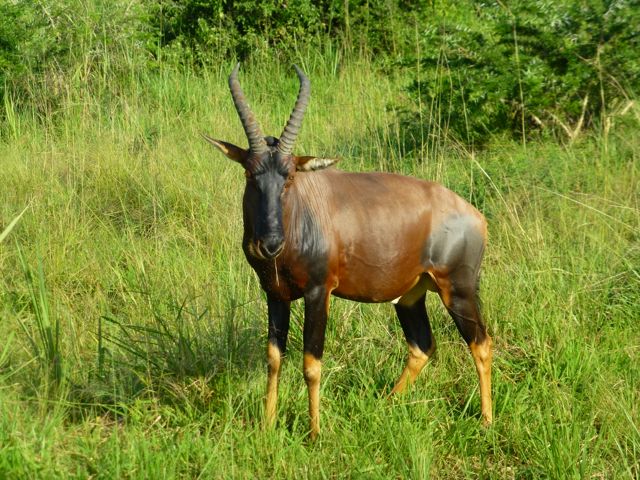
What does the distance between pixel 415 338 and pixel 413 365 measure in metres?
0.16

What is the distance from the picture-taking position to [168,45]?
36.4ft

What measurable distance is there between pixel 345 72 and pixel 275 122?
1.30 m

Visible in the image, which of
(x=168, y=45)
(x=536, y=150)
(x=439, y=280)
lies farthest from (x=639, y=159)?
(x=168, y=45)

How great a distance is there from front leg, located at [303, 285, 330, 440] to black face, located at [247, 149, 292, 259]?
447mm

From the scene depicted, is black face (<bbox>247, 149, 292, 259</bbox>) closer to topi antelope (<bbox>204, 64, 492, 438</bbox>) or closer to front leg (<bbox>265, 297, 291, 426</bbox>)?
topi antelope (<bbox>204, 64, 492, 438</bbox>)

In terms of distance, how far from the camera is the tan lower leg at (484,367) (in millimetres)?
4941

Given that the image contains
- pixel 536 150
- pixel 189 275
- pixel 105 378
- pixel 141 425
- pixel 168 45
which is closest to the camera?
pixel 141 425

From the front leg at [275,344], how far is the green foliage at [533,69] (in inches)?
146

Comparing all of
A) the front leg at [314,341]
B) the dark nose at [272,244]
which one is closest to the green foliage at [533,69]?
the front leg at [314,341]

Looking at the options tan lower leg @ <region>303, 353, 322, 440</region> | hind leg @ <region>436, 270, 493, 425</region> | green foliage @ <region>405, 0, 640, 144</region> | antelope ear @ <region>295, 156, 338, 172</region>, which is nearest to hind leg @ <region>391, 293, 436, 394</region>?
hind leg @ <region>436, 270, 493, 425</region>

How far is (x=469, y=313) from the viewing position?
5012 millimetres

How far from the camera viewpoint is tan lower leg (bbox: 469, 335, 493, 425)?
4941 mm

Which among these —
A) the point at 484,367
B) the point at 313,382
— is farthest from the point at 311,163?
the point at 484,367

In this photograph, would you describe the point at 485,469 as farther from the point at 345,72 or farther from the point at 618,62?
the point at 345,72
